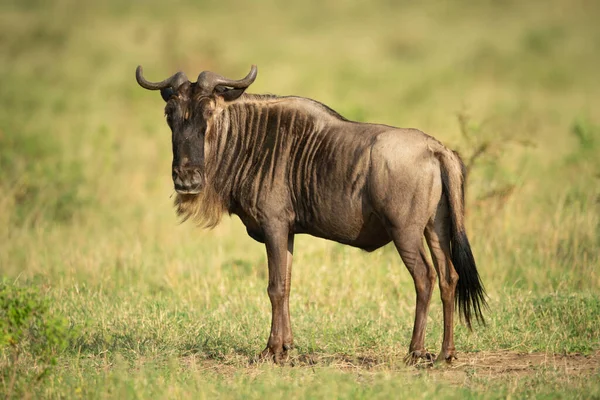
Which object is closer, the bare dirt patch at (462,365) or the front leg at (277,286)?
the bare dirt patch at (462,365)

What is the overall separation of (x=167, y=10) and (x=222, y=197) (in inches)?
985

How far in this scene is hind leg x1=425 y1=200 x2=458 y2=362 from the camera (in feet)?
21.7

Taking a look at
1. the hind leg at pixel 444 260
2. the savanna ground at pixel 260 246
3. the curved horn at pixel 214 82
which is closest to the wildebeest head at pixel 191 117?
the curved horn at pixel 214 82

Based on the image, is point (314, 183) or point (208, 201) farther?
point (208, 201)

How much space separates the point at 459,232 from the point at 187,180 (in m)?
2.01

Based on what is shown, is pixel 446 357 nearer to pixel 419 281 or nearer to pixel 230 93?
pixel 419 281

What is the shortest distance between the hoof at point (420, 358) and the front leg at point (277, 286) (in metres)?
0.97

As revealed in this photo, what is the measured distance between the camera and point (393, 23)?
30.9 m

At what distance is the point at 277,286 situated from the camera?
6.93 m

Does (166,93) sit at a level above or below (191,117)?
above

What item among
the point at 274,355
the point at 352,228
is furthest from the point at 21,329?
the point at 352,228

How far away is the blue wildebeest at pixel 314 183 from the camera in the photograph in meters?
6.48

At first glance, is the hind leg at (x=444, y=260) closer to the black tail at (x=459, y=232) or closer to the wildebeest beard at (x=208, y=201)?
the black tail at (x=459, y=232)

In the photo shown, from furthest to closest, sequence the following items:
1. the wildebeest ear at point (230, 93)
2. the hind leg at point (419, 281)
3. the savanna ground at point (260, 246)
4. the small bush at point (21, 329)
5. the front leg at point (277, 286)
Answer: the wildebeest ear at point (230, 93), the front leg at point (277, 286), the hind leg at point (419, 281), the savanna ground at point (260, 246), the small bush at point (21, 329)
